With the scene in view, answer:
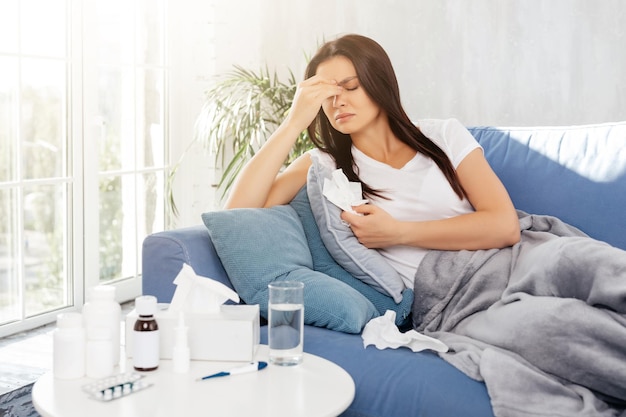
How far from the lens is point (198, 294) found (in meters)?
1.51

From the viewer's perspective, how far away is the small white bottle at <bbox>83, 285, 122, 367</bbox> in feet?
4.52

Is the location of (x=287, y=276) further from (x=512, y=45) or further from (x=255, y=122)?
(x=512, y=45)

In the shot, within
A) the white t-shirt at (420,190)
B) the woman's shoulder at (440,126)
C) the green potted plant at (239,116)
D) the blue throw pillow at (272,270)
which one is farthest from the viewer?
the green potted plant at (239,116)

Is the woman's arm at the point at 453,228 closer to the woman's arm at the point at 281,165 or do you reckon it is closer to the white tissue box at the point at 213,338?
the woman's arm at the point at 281,165

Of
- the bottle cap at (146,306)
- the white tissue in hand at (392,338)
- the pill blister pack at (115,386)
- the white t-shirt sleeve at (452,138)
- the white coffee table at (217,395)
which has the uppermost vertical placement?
the white t-shirt sleeve at (452,138)

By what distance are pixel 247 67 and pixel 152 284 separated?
8.58ft

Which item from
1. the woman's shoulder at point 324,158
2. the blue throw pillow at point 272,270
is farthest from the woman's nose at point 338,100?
the blue throw pillow at point 272,270

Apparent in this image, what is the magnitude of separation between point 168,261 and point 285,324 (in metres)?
0.50

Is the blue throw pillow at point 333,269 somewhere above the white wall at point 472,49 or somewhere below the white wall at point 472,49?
below

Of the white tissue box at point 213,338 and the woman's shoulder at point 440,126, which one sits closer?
the white tissue box at point 213,338

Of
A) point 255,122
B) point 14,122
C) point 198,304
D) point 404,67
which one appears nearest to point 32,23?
point 14,122

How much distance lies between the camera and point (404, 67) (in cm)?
401

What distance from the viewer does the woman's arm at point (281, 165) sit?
2.13 meters

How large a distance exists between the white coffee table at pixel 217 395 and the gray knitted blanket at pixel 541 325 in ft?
1.10
